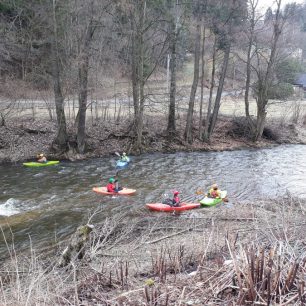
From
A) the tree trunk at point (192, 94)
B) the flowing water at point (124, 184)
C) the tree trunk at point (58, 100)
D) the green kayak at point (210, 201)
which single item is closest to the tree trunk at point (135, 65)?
the flowing water at point (124, 184)

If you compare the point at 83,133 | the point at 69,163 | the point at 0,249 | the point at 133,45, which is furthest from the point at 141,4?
the point at 0,249

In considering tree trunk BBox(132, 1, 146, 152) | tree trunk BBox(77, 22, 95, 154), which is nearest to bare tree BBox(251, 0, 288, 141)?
tree trunk BBox(132, 1, 146, 152)

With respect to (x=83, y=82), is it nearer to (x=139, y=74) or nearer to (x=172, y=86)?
(x=139, y=74)

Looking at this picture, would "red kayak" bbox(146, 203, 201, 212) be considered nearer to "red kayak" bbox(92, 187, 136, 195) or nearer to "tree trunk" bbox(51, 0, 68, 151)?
"red kayak" bbox(92, 187, 136, 195)

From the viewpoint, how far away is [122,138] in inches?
869

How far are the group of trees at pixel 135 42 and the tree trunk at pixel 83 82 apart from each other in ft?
0.17

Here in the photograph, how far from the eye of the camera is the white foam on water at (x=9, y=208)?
1130cm

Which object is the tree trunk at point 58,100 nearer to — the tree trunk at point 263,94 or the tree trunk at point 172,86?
the tree trunk at point 172,86

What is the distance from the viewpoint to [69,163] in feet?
61.1

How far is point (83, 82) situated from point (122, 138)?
4.24m

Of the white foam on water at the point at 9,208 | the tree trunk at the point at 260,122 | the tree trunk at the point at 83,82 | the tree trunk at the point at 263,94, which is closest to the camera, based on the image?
the white foam on water at the point at 9,208

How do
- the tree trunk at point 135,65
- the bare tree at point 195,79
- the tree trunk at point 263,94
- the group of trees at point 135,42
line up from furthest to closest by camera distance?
the tree trunk at point 263,94, the bare tree at point 195,79, the tree trunk at point 135,65, the group of trees at point 135,42

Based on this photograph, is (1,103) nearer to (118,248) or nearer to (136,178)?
(136,178)

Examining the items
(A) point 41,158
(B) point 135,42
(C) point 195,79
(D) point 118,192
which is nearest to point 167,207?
(D) point 118,192
